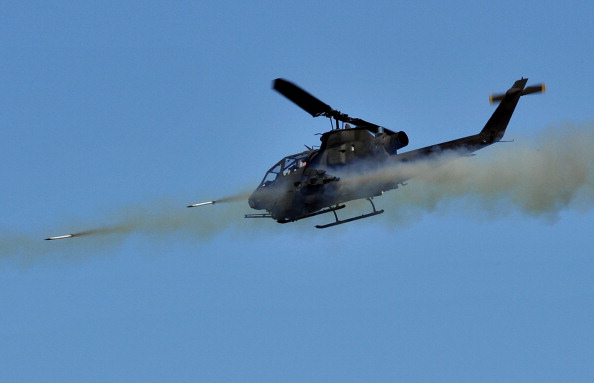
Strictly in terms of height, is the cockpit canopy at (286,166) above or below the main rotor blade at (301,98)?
below

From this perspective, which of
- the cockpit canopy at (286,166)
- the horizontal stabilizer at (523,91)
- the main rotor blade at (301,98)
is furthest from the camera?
the cockpit canopy at (286,166)

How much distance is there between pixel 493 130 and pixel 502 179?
274 cm

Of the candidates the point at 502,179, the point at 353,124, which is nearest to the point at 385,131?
the point at 353,124

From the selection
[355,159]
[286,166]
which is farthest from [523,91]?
[286,166]

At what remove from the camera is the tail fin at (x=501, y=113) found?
42.8 meters

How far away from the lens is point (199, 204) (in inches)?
1773

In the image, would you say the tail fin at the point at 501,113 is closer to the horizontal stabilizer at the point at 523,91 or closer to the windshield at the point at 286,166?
the horizontal stabilizer at the point at 523,91

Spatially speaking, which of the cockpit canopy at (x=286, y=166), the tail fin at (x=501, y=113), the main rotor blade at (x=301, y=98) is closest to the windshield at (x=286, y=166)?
the cockpit canopy at (x=286, y=166)

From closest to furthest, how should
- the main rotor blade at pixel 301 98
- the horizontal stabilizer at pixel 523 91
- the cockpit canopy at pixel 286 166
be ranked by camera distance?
the main rotor blade at pixel 301 98 → the horizontal stabilizer at pixel 523 91 → the cockpit canopy at pixel 286 166

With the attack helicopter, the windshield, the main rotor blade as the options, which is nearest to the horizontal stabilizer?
the attack helicopter

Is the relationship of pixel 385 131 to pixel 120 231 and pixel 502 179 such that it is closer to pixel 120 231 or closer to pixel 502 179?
pixel 502 179

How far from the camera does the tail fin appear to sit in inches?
1687

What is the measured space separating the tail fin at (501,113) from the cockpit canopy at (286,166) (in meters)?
5.75

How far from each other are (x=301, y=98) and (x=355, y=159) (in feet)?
9.71
